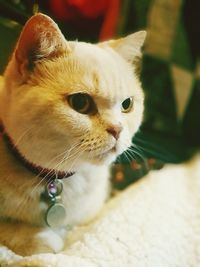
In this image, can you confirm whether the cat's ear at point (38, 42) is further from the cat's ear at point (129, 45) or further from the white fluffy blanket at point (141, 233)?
the white fluffy blanket at point (141, 233)

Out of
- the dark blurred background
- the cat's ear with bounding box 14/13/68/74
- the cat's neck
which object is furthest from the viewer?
the dark blurred background

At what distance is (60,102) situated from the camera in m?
0.70

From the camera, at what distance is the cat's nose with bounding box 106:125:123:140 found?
2.35 feet

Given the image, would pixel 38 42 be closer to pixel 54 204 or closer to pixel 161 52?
pixel 54 204

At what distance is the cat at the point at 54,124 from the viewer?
70 centimetres

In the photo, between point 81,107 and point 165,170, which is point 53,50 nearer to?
point 81,107

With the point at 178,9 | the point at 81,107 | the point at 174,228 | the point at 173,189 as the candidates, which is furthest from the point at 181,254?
the point at 178,9

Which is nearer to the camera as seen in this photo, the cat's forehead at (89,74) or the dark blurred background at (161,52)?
the cat's forehead at (89,74)

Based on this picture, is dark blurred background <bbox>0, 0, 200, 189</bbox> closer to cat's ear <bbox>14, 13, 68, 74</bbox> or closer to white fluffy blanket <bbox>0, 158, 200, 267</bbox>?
white fluffy blanket <bbox>0, 158, 200, 267</bbox>

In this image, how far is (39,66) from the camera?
2.42 feet

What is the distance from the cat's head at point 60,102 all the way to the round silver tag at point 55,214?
98 mm

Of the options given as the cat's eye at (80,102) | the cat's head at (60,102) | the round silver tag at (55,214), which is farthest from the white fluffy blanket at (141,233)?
the cat's eye at (80,102)

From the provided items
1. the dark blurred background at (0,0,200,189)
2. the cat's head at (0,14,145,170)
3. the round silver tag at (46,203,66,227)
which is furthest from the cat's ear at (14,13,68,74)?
the dark blurred background at (0,0,200,189)

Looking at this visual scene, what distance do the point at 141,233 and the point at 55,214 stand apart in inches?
7.3
